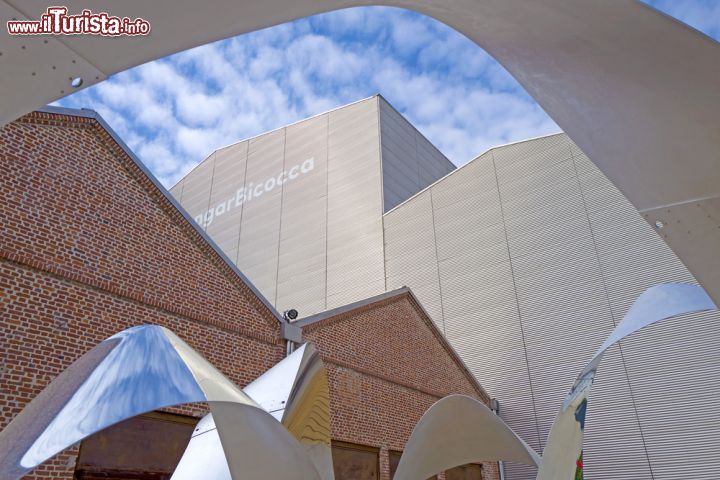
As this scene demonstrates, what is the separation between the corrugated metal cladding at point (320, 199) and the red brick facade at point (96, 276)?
11.6 m

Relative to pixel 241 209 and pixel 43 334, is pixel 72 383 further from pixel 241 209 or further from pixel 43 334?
pixel 241 209

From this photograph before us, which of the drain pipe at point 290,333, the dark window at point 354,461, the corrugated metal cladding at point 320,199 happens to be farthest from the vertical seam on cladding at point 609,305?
the drain pipe at point 290,333

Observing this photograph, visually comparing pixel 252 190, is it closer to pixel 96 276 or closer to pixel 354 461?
pixel 354 461

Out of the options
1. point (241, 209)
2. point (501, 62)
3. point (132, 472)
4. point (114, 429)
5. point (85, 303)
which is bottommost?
point (132, 472)

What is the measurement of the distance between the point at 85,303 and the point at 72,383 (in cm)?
641

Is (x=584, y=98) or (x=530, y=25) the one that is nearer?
(x=530, y=25)

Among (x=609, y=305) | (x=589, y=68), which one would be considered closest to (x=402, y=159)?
(x=609, y=305)

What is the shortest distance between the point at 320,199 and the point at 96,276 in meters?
18.2

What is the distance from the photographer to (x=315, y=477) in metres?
5.34

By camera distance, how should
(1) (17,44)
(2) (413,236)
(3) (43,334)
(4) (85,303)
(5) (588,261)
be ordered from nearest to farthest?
1. (1) (17,44)
2. (3) (43,334)
3. (4) (85,303)
4. (5) (588,261)
5. (2) (413,236)

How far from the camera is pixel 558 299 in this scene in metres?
19.0

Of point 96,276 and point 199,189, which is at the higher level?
point 199,189

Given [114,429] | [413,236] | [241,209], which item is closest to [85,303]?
[114,429]

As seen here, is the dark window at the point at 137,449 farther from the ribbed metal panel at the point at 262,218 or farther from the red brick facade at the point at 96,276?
the ribbed metal panel at the point at 262,218
